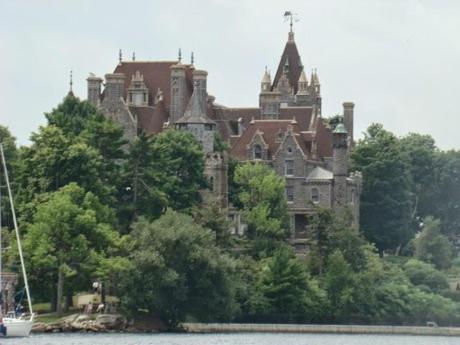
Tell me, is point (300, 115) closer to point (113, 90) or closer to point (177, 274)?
point (113, 90)

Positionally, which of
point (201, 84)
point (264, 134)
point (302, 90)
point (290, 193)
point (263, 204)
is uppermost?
point (302, 90)

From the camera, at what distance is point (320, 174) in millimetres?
167375

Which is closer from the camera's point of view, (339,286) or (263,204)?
(339,286)

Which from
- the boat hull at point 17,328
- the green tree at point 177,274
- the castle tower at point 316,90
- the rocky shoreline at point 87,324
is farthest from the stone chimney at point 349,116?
the boat hull at point 17,328

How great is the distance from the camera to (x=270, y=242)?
155 meters

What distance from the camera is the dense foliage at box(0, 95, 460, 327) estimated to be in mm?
132375

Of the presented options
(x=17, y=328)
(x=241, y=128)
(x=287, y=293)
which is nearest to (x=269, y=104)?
(x=241, y=128)

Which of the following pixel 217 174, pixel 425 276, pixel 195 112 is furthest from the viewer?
pixel 195 112

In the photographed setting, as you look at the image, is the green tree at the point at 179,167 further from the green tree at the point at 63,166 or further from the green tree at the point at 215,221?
the green tree at the point at 63,166

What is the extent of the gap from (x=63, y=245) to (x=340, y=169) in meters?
37.8

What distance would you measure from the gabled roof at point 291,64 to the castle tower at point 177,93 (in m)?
15.1

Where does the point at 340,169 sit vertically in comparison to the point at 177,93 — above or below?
below

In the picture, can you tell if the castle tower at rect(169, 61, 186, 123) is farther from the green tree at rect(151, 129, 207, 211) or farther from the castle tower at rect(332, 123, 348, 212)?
the castle tower at rect(332, 123, 348, 212)

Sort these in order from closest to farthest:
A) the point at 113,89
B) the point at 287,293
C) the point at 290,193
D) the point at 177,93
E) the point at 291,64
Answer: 1. the point at 287,293
2. the point at 290,193
3. the point at 113,89
4. the point at 177,93
5. the point at 291,64
